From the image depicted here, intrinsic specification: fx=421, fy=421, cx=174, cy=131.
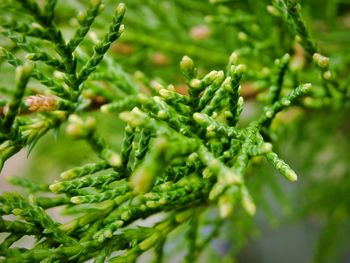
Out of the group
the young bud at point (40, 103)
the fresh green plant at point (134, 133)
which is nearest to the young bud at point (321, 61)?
the fresh green plant at point (134, 133)

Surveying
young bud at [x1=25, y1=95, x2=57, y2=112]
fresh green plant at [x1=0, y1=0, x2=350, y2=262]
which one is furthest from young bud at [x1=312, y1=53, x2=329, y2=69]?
young bud at [x1=25, y1=95, x2=57, y2=112]

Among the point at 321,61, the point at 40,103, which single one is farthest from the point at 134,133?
the point at 321,61

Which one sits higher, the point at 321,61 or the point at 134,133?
the point at 321,61

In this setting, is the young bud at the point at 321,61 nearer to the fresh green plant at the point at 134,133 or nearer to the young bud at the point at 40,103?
the fresh green plant at the point at 134,133

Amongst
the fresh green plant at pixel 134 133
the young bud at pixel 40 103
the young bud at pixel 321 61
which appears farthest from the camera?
the young bud at pixel 321 61

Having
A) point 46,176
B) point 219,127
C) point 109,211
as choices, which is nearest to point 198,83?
point 219,127

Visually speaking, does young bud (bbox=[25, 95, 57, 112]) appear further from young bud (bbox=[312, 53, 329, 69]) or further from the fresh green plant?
young bud (bbox=[312, 53, 329, 69])

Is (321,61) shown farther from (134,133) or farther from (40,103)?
(40,103)

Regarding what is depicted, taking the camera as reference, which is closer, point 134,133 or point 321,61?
point 134,133

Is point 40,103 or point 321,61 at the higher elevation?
point 321,61

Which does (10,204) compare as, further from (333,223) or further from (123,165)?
(333,223)

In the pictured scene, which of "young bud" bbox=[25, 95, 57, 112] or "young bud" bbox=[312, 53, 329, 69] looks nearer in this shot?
"young bud" bbox=[25, 95, 57, 112]
